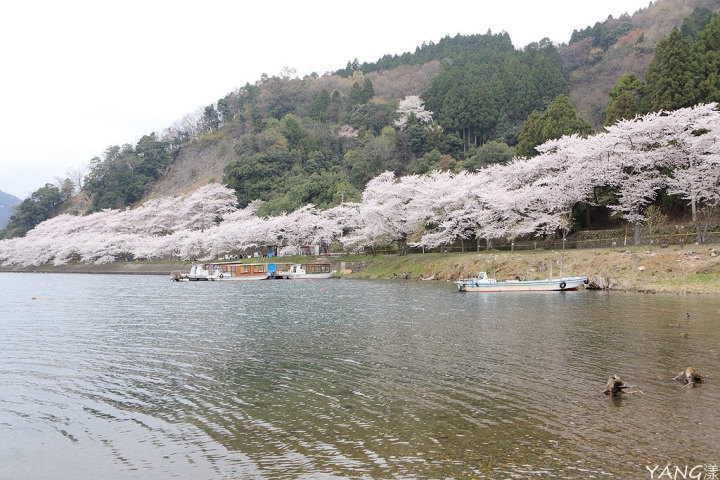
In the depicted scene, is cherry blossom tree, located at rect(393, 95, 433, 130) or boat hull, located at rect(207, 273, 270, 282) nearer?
boat hull, located at rect(207, 273, 270, 282)

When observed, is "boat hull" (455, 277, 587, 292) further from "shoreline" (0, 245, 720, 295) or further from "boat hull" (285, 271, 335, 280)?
"boat hull" (285, 271, 335, 280)

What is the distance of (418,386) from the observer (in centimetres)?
1248

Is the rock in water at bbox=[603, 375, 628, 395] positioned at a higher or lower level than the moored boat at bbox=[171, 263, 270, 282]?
lower

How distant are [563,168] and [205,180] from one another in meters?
93.7

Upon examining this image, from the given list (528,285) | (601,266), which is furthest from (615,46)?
(528,285)

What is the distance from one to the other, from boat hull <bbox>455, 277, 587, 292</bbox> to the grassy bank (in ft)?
9.23

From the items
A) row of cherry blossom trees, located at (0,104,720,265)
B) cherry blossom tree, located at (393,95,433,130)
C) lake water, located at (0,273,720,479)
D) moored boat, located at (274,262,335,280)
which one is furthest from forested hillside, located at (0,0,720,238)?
lake water, located at (0,273,720,479)

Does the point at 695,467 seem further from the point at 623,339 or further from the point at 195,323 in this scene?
the point at 195,323

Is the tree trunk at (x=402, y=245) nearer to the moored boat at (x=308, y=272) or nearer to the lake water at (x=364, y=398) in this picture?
the moored boat at (x=308, y=272)

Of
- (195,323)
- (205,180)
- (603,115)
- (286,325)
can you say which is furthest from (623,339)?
(205,180)

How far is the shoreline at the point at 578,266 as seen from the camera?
104 ft

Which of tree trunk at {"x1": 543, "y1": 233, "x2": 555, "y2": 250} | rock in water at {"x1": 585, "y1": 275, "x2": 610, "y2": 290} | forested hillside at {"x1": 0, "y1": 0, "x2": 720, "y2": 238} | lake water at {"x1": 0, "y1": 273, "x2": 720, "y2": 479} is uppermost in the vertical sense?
forested hillside at {"x1": 0, "y1": 0, "x2": 720, "y2": 238}

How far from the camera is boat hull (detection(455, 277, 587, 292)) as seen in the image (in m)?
35.4

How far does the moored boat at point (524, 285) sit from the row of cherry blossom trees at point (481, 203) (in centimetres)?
917
